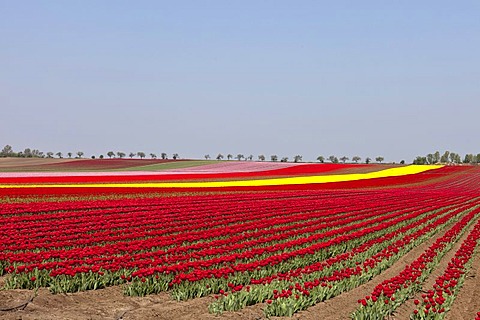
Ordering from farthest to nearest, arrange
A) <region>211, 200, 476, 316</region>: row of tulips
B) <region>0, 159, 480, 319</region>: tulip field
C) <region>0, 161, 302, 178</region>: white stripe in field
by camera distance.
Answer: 1. <region>0, 161, 302, 178</region>: white stripe in field
2. <region>0, 159, 480, 319</region>: tulip field
3. <region>211, 200, 476, 316</region>: row of tulips

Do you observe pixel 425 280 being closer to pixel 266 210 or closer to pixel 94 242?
pixel 94 242

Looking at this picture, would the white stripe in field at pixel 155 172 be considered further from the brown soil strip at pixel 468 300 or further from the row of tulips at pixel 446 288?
the brown soil strip at pixel 468 300

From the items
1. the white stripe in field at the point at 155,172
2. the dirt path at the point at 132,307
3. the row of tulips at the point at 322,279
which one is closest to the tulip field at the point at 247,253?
the row of tulips at the point at 322,279

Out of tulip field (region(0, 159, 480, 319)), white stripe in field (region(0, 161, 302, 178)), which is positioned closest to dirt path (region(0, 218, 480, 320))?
tulip field (region(0, 159, 480, 319))

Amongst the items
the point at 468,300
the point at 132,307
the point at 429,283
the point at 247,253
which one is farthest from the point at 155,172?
the point at 468,300

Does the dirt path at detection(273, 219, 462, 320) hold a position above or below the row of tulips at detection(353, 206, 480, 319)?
below

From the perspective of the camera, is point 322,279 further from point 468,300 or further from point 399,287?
point 468,300

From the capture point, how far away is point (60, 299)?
9.92 metres

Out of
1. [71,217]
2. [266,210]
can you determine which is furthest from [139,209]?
[266,210]

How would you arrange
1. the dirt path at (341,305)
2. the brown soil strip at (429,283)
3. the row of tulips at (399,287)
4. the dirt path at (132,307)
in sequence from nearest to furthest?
the dirt path at (132,307) < the row of tulips at (399,287) < the dirt path at (341,305) < the brown soil strip at (429,283)

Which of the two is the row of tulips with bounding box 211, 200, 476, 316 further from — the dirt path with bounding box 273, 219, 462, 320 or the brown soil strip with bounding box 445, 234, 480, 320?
the brown soil strip with bounding box 445, 234, 480, 320

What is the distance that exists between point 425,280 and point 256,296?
5.35 meters

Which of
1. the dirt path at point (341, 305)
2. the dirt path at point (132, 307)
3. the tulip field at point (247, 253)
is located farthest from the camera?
the tulip field at point (247, 253)

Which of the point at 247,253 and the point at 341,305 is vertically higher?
the point at 247,253
